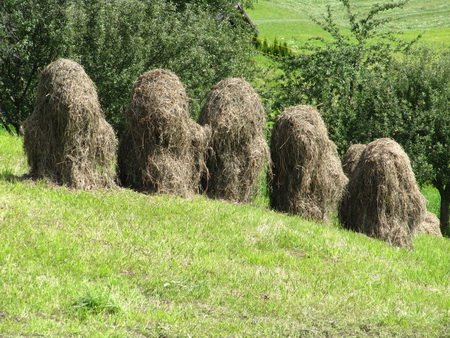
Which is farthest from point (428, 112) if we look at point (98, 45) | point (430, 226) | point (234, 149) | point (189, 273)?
point (189, 273)

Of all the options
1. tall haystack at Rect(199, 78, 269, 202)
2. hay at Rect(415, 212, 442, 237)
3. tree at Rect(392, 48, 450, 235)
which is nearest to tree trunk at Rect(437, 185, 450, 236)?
tree at Rect(392, 48, 450, 235)

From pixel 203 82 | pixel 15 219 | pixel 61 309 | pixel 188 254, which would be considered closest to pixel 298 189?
pixel 188 254

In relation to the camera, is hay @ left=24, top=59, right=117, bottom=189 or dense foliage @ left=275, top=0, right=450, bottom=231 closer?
hay @ left=24, top=59, right=117, bottom=189

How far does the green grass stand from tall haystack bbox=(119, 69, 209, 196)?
641 millimetres

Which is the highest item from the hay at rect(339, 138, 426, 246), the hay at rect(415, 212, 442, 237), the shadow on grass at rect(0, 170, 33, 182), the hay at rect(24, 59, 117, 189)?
the hay at rect(24, 59, 117, 189)

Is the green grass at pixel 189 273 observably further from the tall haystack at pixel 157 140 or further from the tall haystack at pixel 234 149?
the tall haystack at pixel 234 149

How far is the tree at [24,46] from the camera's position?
1032 inches

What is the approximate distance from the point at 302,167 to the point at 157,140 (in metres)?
3.42

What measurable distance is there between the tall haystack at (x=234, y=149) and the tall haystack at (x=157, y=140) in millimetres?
782

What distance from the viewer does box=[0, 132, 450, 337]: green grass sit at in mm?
10094

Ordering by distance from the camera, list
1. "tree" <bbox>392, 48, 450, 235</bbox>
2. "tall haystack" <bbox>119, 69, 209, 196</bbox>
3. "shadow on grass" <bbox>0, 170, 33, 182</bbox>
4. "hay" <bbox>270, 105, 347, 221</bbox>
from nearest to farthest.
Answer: "shadow on grass" <bbox>0, 170, 33, 182</bbox>, "tall haystack" <bbox>119, 69, 209, 196</bbox>, "hay" <bbox>270, 105, 347, 221</bbox>, "tree" <bbox>392, 48, 450, 235</bbox>

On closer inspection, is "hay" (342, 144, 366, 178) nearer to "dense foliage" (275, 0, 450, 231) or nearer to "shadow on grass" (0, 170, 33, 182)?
"shadow on grass" (0, 170, 33, 182)

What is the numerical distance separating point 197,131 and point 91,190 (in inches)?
115

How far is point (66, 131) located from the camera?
15164 millimetres
